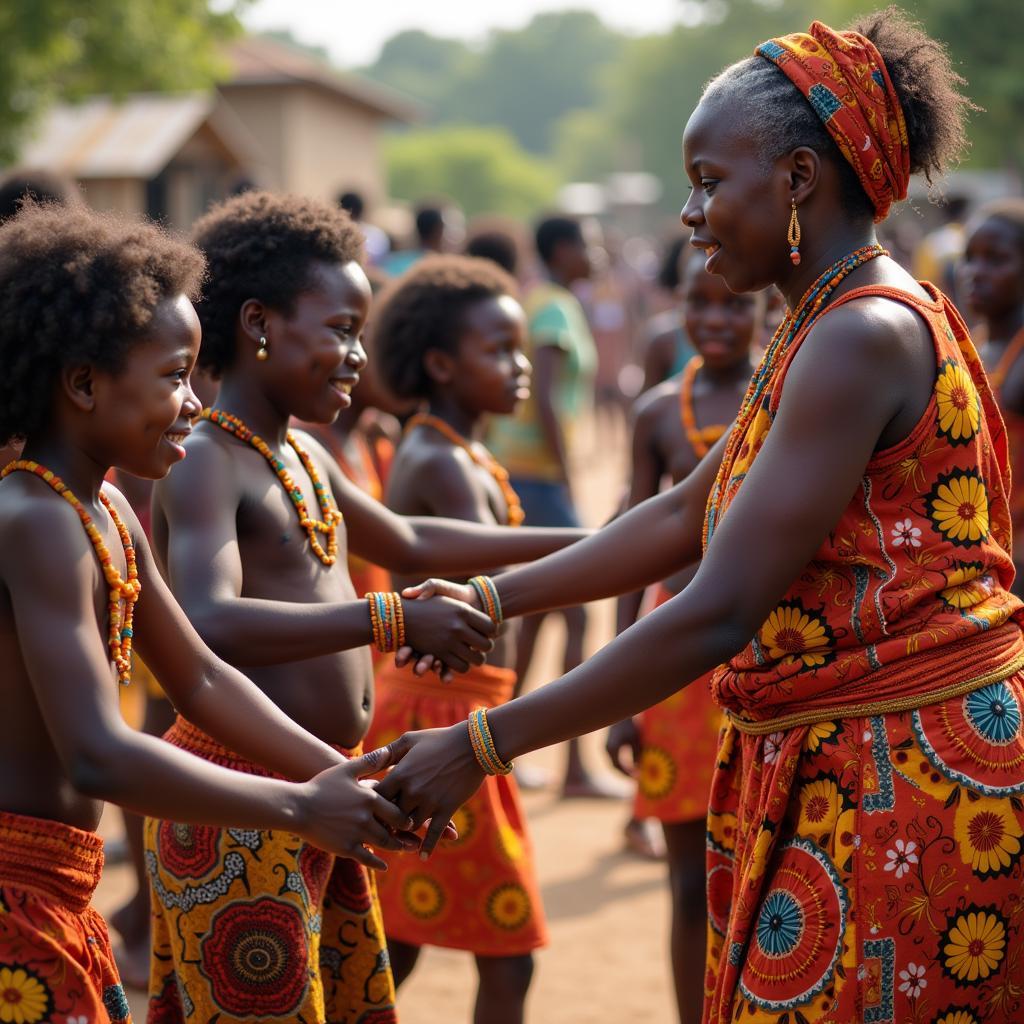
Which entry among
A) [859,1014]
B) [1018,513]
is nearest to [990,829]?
[859,1014]

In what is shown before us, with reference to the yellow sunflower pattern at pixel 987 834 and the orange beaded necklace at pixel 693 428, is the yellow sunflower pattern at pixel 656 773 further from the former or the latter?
the yellow sunflower pattern at pixel 987 834

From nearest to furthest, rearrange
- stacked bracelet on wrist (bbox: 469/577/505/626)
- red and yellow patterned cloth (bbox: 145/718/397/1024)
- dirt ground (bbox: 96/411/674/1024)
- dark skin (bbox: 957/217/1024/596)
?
red and yellow patterned cloth (bbox: 145/718/397/1024) < stacked bracelet on wrist (bbox: 469/577/505/626) < dirt ground (bbox: 96/411/674/1024) < dark skin (bbox: 957/217/1024/596)

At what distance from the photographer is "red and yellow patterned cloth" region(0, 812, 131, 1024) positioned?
95.3 inches

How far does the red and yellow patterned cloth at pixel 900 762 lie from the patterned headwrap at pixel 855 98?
9.6 inches

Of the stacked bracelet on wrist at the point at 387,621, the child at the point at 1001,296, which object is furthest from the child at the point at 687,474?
the stacked bracelet on wrist at the point at 387,621

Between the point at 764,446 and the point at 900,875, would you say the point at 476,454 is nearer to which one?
the point at 764,446

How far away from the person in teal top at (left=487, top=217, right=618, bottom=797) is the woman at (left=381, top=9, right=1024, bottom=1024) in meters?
4.49

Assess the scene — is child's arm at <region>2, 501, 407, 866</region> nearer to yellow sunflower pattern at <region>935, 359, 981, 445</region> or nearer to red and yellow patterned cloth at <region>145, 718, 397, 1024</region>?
red and yellow patterned cloth at <region>145, 718, 397, 1024</region>

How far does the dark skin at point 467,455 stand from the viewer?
409 cm

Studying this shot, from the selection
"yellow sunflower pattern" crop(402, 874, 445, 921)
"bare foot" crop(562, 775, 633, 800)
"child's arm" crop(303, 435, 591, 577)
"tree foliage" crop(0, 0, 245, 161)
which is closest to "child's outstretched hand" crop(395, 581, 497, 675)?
"child's arm" crop(303, 435, 591, 577)

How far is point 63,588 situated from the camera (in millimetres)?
2418

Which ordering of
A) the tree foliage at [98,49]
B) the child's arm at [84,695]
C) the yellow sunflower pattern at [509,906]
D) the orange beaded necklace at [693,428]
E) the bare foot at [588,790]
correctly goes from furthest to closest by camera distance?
the tree foliage at [98,49], the bare foot at [588,790], the orange beaded necklace at [693,428], the yellow sunflower pattern at [509,906], the child's arm at [84,695]

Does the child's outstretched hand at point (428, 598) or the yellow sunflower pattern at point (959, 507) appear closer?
the yellow sunflower pattern at point (959, 507)

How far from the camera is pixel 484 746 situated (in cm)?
277
